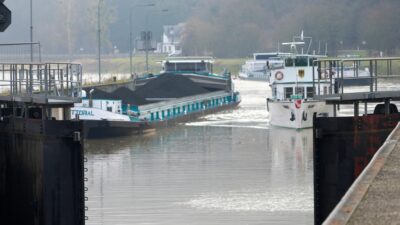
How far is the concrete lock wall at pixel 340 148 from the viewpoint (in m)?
19.7

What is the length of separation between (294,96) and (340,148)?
1098 inches

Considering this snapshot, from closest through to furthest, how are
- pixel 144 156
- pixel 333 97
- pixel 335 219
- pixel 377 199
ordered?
1. pixel 335 219
2. pixel 377 199
3. pixel 333 97
4. pixel 144 156

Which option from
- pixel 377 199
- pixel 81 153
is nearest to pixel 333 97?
pixel 81 153

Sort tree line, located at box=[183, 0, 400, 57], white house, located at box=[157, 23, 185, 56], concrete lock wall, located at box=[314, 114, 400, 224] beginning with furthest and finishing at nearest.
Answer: white house, located at box=[157, 23, 185, 56] < tree line, located at box=[183, 0, 400, 57] < concrete lock wall, located at box=[314, 114, 400, 224]

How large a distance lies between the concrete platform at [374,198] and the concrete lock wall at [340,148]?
6.33m

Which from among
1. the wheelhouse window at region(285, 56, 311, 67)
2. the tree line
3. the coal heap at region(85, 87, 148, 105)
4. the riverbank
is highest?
the tree line

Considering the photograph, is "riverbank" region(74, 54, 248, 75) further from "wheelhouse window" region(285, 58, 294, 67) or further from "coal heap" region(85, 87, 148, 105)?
"wheelhouse window" region(285, 58, 294, 67)

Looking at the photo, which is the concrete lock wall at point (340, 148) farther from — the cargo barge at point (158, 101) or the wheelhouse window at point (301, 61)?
the wheelhouse window at point (301, 61)

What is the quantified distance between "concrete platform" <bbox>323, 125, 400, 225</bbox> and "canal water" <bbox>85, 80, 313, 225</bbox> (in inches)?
Answer: 357

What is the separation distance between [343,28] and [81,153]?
286 feet

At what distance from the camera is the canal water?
22.7 metres

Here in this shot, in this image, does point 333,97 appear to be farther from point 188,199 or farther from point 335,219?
point 335,219

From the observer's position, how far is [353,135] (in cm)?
1988

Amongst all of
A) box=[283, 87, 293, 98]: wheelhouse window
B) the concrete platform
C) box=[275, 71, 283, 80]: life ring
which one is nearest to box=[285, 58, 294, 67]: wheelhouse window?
box=[275, 71, 283, 80]: life ring
